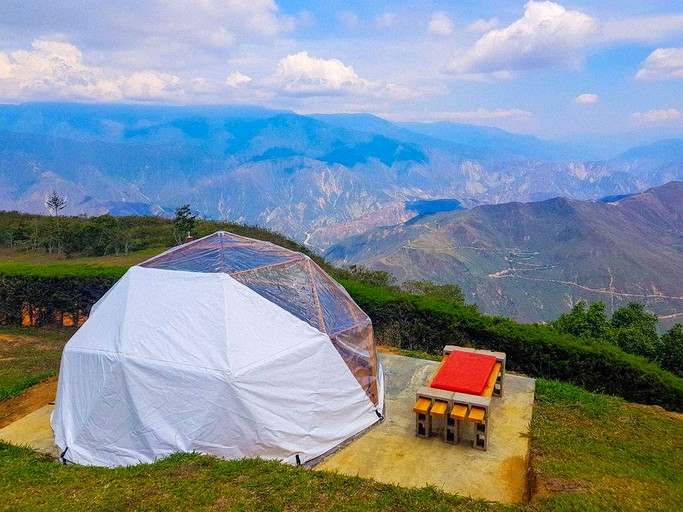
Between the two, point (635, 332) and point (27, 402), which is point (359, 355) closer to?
point (27, 402)

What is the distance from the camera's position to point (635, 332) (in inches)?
626

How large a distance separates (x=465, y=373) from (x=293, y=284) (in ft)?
12.0

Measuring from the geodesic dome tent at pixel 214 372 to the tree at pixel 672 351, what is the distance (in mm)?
10276

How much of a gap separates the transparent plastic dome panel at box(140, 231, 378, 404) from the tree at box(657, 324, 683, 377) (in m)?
9.86

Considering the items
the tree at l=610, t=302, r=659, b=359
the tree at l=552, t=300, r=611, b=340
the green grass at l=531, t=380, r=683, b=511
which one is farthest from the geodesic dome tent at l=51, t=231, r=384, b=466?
the tree at l=610, t=302, r=659, b=359

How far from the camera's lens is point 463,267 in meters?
114

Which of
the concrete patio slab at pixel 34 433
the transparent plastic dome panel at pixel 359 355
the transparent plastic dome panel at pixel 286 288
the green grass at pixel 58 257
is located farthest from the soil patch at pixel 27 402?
the green grass at pixel 58 257

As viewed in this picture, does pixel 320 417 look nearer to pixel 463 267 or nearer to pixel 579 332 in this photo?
pixel 579 332

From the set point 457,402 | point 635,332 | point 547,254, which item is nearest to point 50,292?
point 457,402

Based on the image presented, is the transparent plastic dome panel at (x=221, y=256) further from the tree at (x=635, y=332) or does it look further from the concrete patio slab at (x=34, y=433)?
the tree at (x=635, y=332)

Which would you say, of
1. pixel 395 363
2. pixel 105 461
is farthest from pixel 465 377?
pixel 105 461

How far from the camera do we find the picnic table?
7461 mm

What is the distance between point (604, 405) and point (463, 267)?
107439 mm

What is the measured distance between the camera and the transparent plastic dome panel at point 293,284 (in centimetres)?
883
